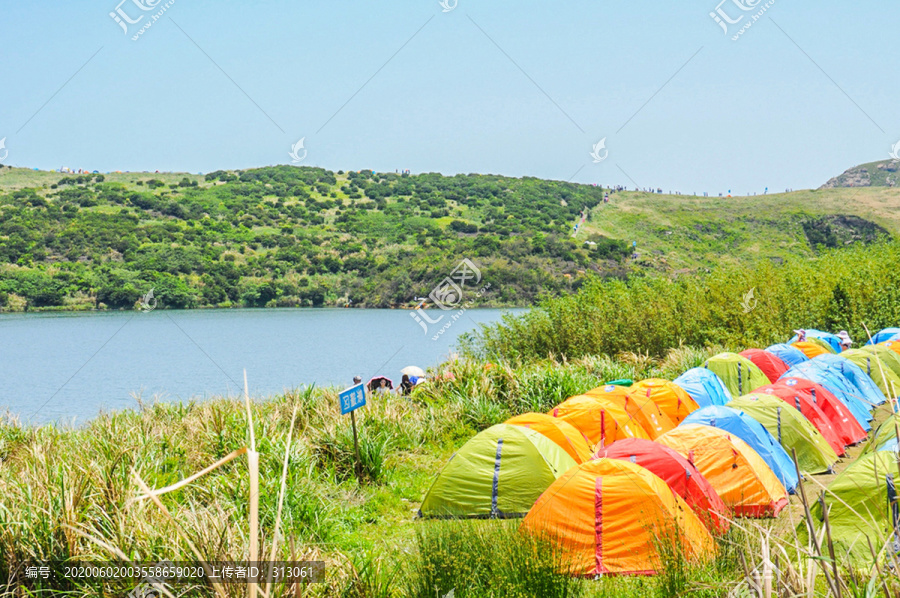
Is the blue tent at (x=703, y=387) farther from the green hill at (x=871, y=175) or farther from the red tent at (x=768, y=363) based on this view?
the green hill at (x=871, y=175)

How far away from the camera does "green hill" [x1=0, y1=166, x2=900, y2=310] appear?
50.0 meters

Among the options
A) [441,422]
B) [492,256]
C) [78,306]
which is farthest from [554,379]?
[78,306]

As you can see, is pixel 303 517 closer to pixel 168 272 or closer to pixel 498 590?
pixel 498 590

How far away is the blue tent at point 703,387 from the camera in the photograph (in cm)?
1434

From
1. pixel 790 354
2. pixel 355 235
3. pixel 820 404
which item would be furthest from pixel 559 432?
pixel 355 235

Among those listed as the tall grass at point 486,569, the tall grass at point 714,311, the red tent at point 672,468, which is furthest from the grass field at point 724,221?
the tall grass at point 486,569

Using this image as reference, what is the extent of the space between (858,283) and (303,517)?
80.7 ft

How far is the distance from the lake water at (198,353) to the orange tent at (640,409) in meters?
7.17

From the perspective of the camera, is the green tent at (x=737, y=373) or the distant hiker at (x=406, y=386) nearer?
the green tent at (x=737, y=373)

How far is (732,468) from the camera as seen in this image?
377 inches

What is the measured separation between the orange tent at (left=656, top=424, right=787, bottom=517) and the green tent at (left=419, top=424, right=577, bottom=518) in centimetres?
189

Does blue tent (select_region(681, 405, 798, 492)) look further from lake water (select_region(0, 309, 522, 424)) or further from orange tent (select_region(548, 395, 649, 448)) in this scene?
lake water (select_region(0, 309, 522, 424))
